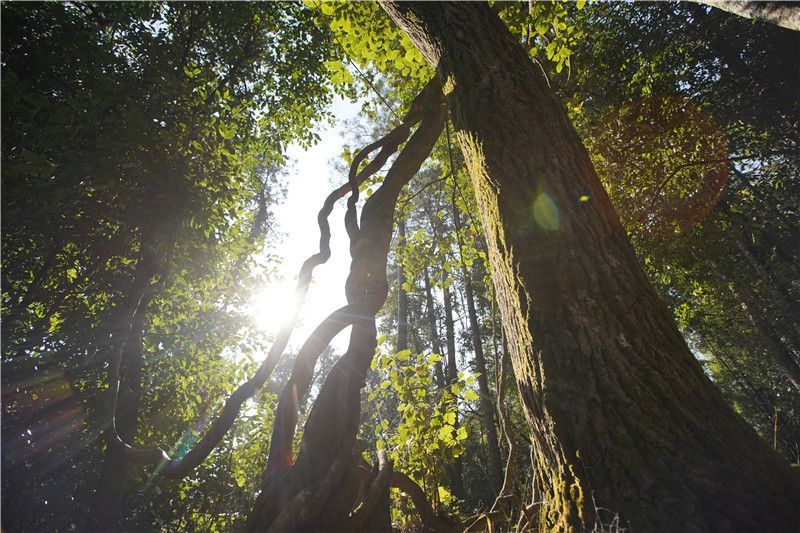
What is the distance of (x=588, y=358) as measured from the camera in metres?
1.23

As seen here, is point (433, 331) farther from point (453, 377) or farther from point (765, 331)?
point (765, 331)

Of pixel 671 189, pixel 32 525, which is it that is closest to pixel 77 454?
pixel 32 525

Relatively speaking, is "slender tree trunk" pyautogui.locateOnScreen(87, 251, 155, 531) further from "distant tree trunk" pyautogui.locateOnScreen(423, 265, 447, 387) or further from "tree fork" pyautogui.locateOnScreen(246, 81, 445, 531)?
"distant tree trunk" pyautogui.locateOnScreen(423, 265, 447, 387)

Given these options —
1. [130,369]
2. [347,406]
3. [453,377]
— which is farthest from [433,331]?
[347,406]

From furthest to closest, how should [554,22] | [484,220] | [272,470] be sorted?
[554,22]
[484,220]
[272,470]

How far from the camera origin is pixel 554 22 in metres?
2.99

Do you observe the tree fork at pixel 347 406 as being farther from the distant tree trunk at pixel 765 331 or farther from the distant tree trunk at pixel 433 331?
the distant tree trunk at pixel 765 331

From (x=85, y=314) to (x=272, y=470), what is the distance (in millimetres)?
4290

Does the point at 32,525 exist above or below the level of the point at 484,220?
below

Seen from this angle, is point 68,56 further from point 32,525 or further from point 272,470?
point 32,525

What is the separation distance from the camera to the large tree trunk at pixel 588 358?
3.15 ft

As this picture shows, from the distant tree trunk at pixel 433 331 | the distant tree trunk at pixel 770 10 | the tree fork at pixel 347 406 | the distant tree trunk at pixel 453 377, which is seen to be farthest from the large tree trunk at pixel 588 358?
the distant tree trunk at pixel 433 331

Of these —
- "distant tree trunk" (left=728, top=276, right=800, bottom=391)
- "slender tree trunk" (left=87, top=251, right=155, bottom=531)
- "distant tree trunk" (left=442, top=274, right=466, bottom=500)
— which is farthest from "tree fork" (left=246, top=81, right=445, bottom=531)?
"distant tree trunk" (left=728, top=276, right=800, bottom=391)

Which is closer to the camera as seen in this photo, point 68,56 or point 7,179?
point 7,179
